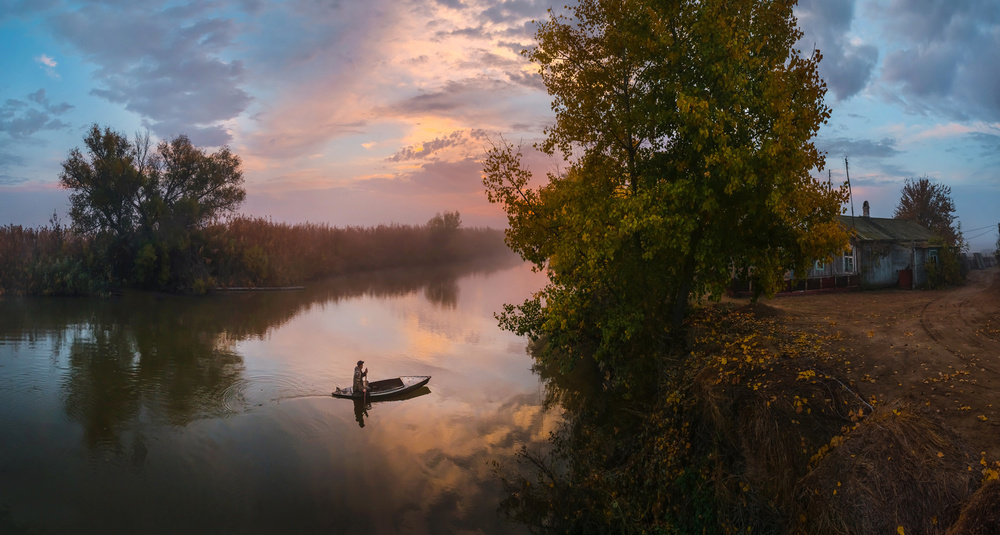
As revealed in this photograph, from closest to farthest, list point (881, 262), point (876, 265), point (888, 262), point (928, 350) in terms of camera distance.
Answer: point (928, 350) < point (876, 265) < point (881, 262) < point (888, 262)

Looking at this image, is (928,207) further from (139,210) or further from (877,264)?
(139,210)

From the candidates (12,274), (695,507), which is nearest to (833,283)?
(695,507)

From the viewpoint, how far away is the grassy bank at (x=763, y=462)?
7.16 m

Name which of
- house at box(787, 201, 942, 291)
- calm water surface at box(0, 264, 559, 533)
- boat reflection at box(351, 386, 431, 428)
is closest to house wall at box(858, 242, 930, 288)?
house at box(787, 201, 942, 291)

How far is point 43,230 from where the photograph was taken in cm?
4466

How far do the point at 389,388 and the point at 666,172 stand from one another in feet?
39.1

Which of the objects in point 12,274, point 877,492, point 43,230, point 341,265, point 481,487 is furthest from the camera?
point 341,265

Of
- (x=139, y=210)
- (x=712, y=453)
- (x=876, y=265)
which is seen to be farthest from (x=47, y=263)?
(x=876, y=265)

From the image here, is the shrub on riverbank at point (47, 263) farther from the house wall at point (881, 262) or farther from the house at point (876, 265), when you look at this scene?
the house wall at point (881, 262)

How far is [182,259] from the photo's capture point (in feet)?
149

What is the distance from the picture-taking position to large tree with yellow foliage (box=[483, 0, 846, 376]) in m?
12.2

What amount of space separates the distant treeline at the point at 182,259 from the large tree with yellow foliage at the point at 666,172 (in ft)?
128

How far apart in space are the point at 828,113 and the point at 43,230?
180 ft

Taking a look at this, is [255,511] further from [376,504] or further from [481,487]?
[481,487]
